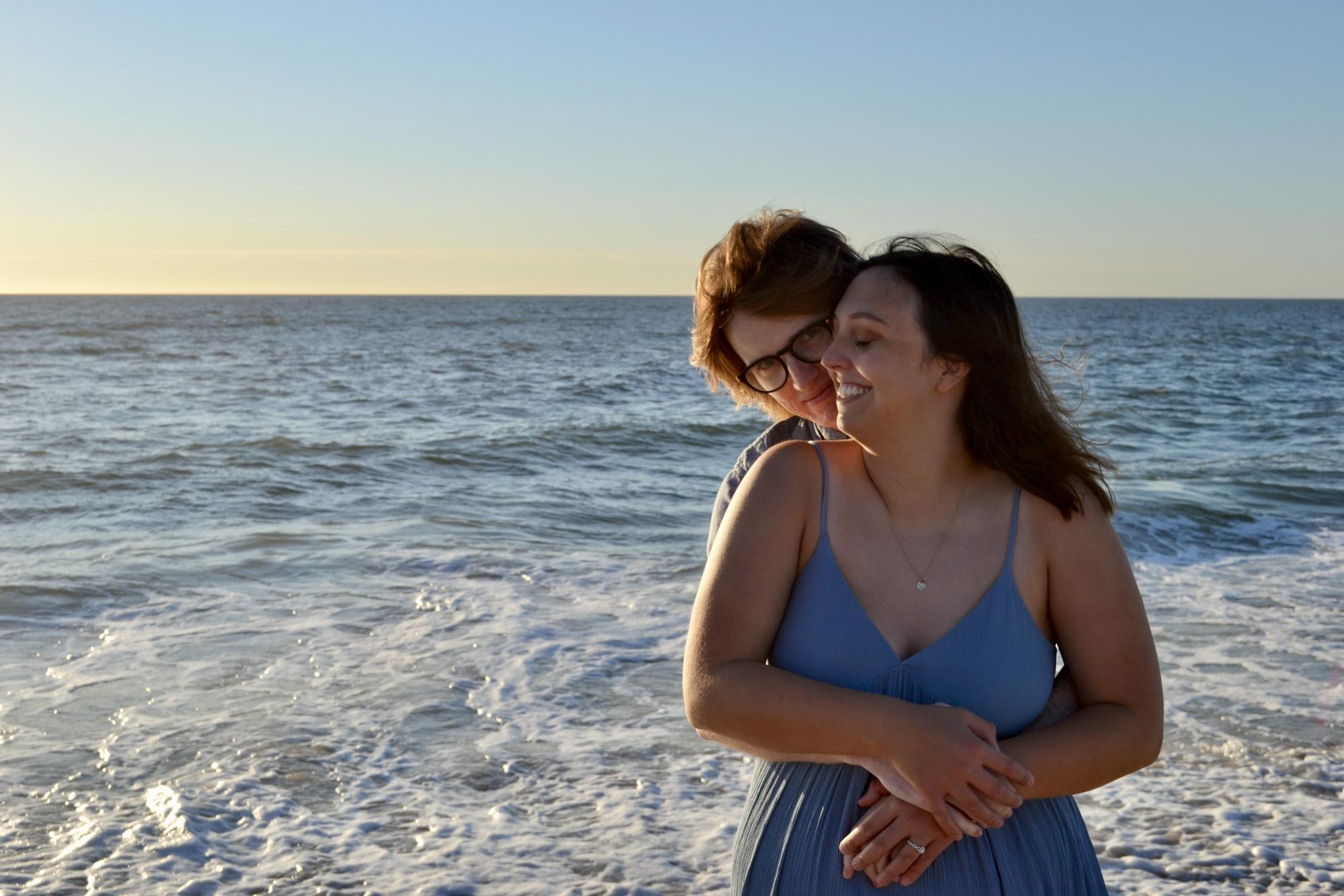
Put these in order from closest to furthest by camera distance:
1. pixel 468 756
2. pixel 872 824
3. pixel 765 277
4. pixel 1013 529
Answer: pixel 872 824, pixel 1013 529, pixel 765 277, pixel 468 756

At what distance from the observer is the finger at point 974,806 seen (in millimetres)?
1904

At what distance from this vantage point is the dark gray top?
2439 millimetres

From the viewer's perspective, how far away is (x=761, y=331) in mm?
2572

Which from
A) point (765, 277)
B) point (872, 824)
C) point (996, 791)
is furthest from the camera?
point (765, 277)

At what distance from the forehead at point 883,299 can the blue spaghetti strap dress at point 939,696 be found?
340 millimetres

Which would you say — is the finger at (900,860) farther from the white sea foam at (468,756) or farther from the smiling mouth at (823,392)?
the white sea foam at (468,756)

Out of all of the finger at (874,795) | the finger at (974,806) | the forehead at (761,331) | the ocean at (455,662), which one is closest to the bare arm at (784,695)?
the finger at (974,806)

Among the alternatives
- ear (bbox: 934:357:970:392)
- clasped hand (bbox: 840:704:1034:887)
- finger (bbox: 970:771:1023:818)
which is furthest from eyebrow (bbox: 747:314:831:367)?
finger (bbox: 970:771:1023:818)

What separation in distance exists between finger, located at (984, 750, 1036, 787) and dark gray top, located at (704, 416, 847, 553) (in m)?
0.64

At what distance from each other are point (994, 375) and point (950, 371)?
0.27 feet

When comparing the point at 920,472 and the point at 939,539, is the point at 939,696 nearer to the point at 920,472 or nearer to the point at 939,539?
the point at 939,539

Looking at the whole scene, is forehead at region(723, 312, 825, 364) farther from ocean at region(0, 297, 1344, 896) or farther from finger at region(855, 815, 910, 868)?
ocean at region(0, 297, 1344, 896)

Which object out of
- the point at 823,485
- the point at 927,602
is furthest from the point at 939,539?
the point at 823,485

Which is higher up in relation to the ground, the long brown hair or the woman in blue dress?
the long brown hair
